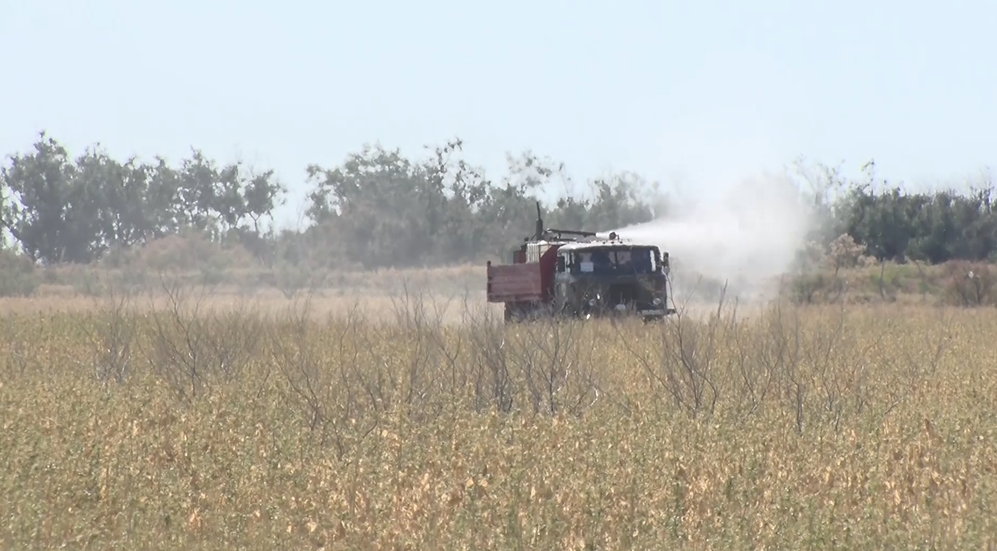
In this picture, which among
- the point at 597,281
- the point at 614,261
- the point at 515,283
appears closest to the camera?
the point at 597,281

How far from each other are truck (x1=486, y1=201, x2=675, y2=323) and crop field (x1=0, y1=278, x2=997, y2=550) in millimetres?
6569

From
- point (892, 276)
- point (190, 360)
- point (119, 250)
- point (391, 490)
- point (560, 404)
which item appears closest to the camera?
point (391, 490)

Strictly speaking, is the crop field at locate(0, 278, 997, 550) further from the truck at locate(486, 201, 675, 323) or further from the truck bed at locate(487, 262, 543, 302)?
the truck bed at locate(487, 262, 543, 302)

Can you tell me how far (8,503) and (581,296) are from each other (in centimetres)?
1761

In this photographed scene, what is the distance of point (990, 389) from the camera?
15.6 m

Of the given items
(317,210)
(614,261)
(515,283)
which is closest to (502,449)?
(614,261)

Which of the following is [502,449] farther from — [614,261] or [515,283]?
[515,283]

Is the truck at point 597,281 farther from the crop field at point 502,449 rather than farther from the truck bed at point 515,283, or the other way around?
the crop field at point 502,449

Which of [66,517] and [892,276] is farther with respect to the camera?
[892,276]

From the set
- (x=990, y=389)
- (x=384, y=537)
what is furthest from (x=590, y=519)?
(x=990, y=389)

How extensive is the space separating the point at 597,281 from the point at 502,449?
49.3 ft

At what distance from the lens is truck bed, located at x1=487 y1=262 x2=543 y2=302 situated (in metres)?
27.5

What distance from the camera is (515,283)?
92.8 ft

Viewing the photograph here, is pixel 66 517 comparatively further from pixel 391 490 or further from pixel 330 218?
pixel 330 218
